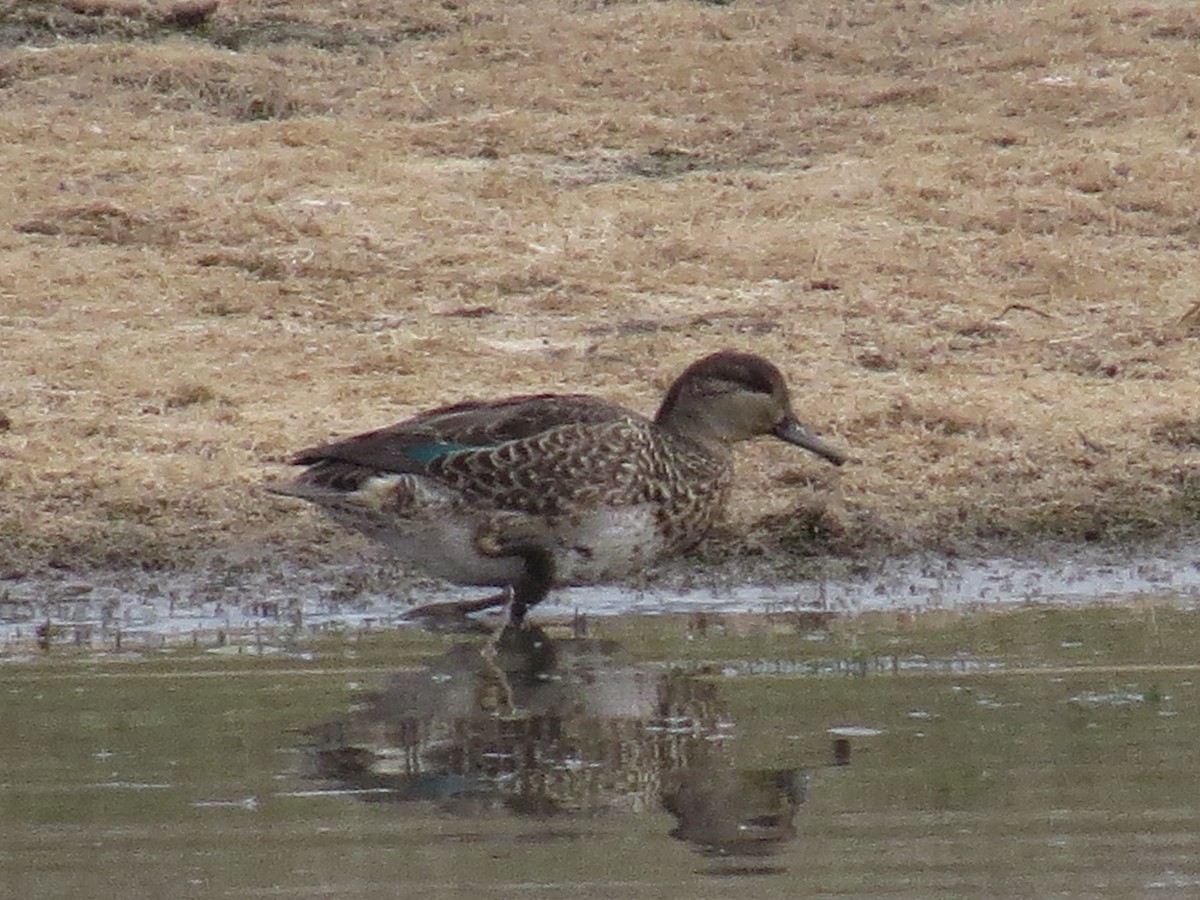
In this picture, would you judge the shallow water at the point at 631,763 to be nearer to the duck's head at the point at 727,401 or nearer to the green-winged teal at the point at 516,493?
the green-winged teal at the point at 516,493

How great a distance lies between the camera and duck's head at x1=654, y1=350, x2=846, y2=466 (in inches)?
355

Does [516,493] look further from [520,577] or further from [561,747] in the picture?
[561,747]

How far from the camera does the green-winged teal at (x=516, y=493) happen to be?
8391 mm

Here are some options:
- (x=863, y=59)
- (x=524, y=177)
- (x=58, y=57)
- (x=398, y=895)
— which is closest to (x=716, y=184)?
(x=524, y=177)

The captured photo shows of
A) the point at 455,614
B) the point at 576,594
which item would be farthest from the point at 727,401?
the point at 455,614

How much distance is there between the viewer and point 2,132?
14133 mm

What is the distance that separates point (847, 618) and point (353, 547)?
1632 millimetres

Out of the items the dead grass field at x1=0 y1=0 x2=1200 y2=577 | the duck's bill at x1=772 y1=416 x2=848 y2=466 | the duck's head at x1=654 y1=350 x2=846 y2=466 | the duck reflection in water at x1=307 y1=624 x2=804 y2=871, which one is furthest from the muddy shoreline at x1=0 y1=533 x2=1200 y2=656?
the duck reflection in water at x1=307 y1=624 x2=804 y2=871

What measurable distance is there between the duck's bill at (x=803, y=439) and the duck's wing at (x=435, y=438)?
0.80 metres

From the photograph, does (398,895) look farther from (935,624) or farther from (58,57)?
(58,57)

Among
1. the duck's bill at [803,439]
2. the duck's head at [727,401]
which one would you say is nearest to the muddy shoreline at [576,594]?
the duck's bill at [803,439]

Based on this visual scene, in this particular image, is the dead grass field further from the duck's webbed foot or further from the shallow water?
the shallow water

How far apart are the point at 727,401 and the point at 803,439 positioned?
31 centimetres

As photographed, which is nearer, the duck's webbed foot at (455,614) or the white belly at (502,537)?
the white belly at (502,537)
